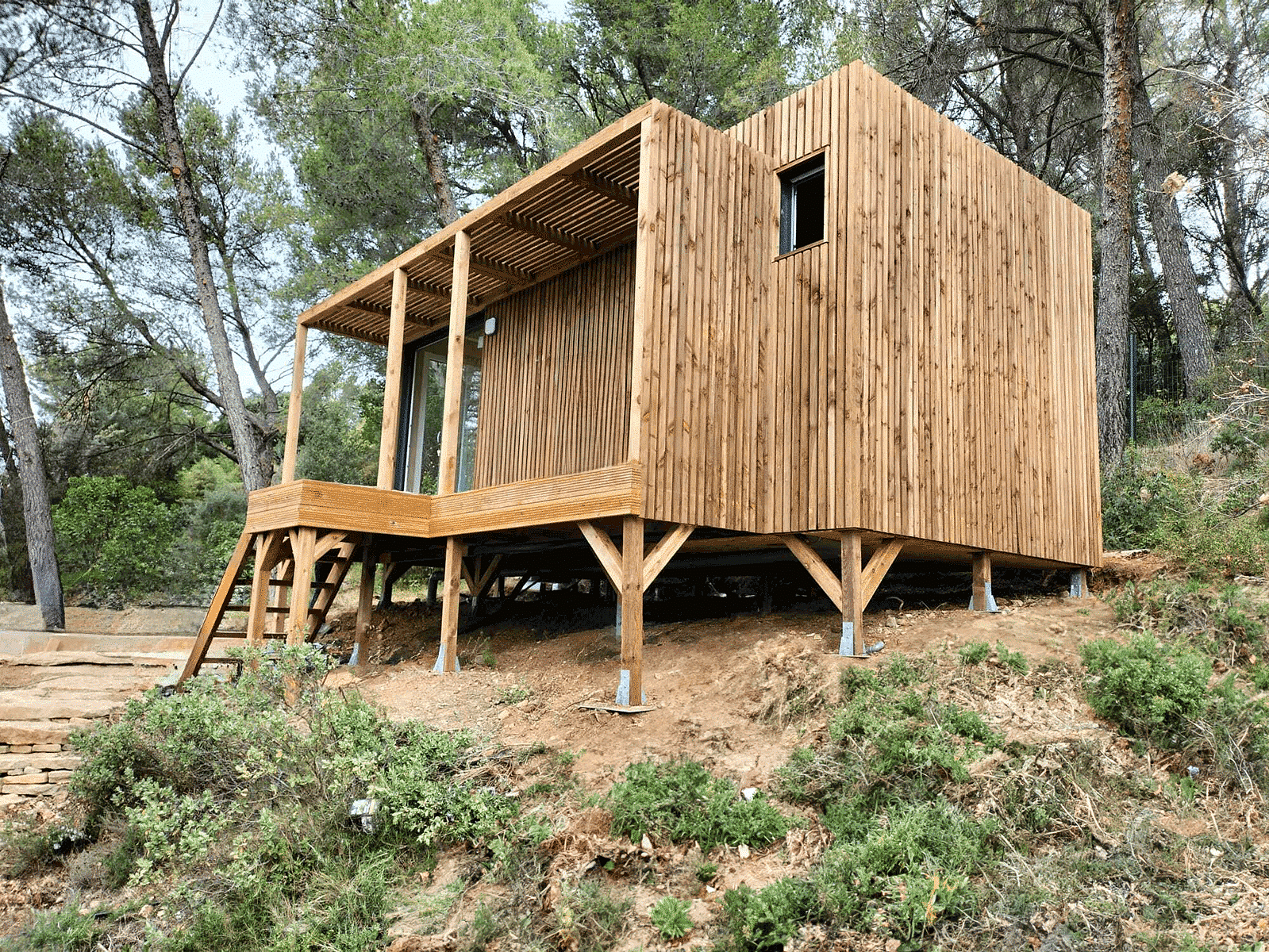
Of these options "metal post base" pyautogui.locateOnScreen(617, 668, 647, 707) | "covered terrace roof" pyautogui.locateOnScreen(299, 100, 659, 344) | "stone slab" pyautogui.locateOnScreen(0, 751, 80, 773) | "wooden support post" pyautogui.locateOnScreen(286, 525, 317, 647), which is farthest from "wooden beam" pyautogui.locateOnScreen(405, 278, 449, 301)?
"metal post base" pyautogui.locateOnScreen(617, 668, 647, 707)

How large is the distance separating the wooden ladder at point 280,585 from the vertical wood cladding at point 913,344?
3934 millimetres

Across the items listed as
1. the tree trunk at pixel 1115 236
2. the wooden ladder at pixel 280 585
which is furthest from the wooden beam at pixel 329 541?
the tree trunk at pixel 1115 236

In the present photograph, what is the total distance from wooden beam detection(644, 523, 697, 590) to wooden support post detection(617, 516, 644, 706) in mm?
84

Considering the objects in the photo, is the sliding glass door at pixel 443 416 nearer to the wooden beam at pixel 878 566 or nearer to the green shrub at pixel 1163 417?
the wooden beam at pixel 878 566

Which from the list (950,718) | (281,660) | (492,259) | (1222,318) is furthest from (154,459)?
(1222,318)

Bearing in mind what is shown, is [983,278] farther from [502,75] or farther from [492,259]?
[502,75]

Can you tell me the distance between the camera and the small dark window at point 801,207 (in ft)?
27.7

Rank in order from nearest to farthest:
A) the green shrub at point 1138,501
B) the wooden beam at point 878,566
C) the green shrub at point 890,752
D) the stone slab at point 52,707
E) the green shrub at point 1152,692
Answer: the green shrub at point 890,752, the green shrub at point 1152,692, the wooden beam at point 878,566, the stone slab at point 52,707, the green shrub at point 1138,501

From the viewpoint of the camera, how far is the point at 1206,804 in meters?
4.97

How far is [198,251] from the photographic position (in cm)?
1509

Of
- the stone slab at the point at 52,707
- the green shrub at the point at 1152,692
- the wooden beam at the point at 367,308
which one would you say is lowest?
the stone slab at the point at 52,707

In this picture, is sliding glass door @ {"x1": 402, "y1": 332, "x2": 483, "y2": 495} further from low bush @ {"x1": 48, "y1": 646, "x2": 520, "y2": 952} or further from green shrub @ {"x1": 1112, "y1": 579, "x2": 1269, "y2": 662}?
green shrub @ {"x1": 1112, "y1": 579, "x2": 1269, "y2": 662}

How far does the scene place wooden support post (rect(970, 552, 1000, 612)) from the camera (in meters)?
8.79

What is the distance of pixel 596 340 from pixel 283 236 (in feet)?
38.8
